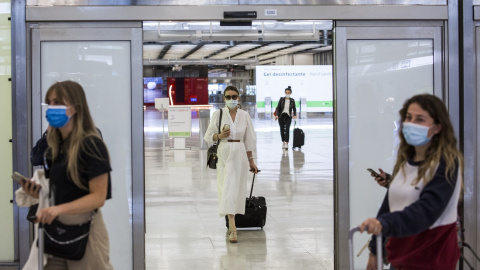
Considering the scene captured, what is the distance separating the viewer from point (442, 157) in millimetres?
3750

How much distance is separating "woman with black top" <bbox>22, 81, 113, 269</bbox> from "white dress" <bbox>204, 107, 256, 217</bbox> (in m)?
5.02

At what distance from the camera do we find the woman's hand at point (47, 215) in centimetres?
369

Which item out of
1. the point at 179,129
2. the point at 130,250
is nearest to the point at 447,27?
the point at 130,250

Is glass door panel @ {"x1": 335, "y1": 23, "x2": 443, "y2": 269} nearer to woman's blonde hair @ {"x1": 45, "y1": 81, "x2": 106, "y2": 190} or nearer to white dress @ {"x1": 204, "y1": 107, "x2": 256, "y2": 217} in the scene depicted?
white dress @ {"x1": 204, "y1": 107, "x2": 256, "y2": 217}

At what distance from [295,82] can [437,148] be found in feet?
119

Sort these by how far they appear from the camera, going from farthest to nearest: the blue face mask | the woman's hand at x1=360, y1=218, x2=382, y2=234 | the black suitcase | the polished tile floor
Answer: the black suitcase
the polished tile floor
the blue face mask
the woman's hand at x1=360, y1=218, x2=382, y2=234

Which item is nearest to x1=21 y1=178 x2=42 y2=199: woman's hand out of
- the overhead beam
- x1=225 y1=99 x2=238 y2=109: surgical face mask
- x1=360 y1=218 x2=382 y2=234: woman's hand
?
x1=360 y1=218 x2=382 y2=234: woman's hand

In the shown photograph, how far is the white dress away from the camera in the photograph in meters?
9.10

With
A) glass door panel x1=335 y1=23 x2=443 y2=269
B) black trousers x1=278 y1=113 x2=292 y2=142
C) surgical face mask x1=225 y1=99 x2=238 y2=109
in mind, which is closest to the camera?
glass door panel x1=335 y1=23 x2=443 y2=269

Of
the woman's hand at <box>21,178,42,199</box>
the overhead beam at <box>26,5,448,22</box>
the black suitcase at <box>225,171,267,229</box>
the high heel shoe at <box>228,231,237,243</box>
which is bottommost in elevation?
the high heel shoe at <box>228,231,237,243</box>

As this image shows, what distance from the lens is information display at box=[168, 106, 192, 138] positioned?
2228 centimetres

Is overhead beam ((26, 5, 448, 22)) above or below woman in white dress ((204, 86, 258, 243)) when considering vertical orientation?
above

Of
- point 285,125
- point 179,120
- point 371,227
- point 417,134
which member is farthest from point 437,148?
point 179,120

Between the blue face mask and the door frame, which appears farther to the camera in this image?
the door frame
